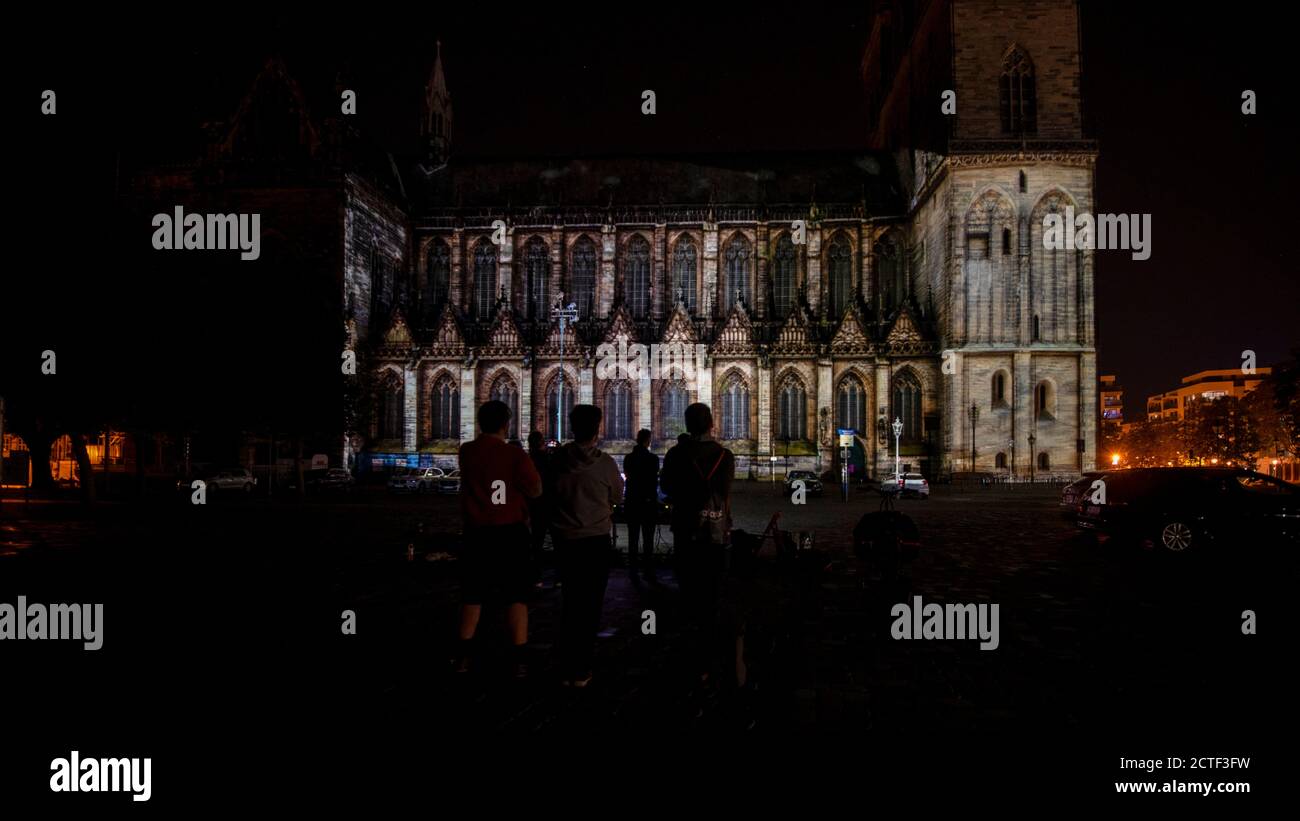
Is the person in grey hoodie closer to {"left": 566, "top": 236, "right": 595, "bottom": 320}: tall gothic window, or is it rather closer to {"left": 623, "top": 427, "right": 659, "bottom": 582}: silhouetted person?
{"left": 623, "top": 427, "right": 659, "bottom": 582}: silhouetted person

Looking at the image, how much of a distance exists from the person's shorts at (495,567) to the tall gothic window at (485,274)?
5159cm

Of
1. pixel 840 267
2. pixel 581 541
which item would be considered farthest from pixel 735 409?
pixel 581 541

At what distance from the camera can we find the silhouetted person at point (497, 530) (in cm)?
602

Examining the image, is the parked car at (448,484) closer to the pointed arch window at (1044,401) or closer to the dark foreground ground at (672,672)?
the dark foreground ground at (672,672)

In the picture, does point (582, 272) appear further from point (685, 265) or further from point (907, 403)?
point (907, 403)

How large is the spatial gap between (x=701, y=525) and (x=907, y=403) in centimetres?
4443

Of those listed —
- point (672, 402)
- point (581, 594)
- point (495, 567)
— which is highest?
point (672, 402)

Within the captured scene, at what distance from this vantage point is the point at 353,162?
160 feet

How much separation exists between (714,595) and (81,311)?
25.5 metres

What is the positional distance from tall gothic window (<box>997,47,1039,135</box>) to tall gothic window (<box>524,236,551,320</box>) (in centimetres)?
2817

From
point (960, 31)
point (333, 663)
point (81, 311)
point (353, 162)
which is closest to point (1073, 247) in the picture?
point (960, 31)

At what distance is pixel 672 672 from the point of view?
6.50m

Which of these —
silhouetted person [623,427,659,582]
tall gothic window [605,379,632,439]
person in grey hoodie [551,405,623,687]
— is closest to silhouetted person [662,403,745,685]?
person in grey hoodie [551,405,623,687]
